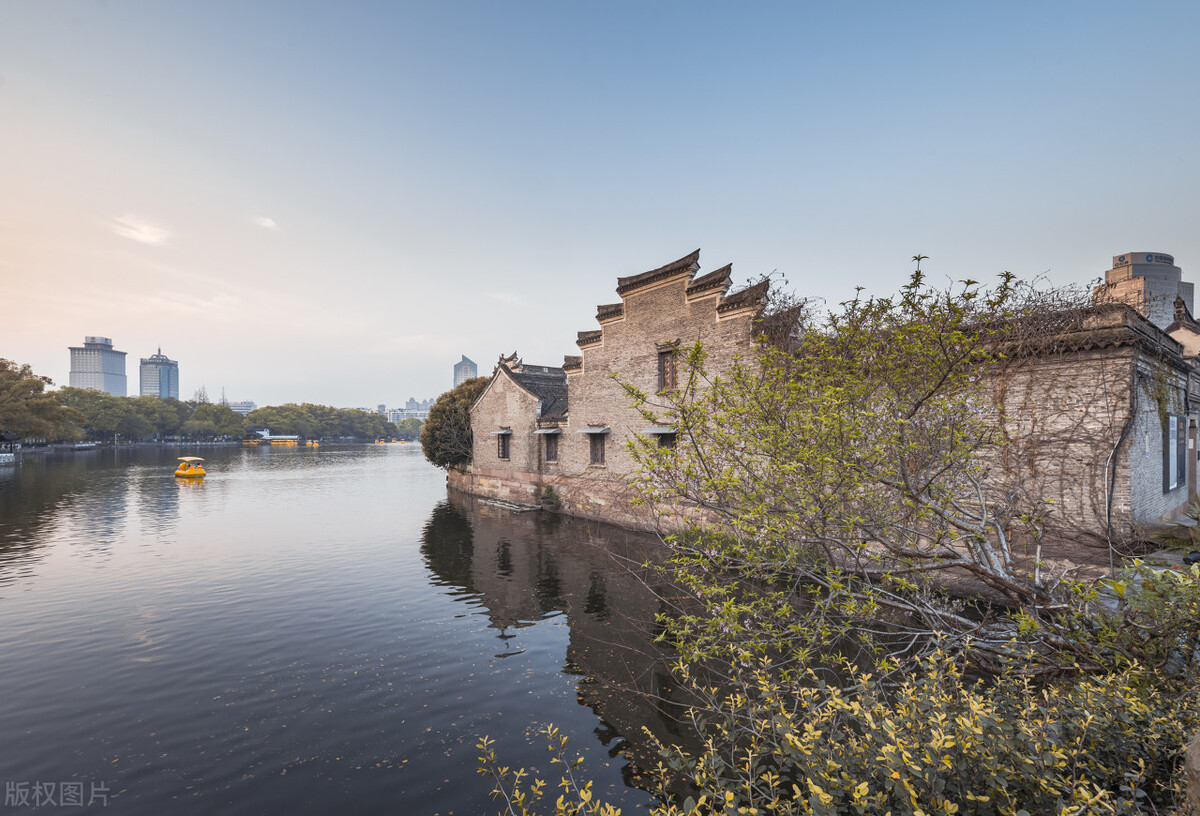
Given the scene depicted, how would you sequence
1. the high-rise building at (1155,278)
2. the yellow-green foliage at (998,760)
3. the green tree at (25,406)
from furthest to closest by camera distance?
the green tree at (25,406), the high-rise building at (1155,278), the yellow-green foliage at (998,760)

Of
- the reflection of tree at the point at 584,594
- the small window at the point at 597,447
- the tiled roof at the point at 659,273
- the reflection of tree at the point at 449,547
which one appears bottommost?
the reflection of tree at the point at 449,547

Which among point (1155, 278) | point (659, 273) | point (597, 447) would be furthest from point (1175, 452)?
point (597, 447)

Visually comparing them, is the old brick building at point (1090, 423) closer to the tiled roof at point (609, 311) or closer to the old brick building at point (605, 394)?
the old brick building at point (605, 394)

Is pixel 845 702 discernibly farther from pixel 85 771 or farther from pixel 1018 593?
pixel 85 771

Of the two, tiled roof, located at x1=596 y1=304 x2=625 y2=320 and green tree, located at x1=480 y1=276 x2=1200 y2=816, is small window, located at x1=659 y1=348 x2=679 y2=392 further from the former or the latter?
green tree, located at x1=480 y1=276 x2=1200 y2=816

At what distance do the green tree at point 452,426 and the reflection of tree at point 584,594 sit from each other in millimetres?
9007

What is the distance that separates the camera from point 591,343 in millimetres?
21672

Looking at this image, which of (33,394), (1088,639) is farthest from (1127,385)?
(33,394)

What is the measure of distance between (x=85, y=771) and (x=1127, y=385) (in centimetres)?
1741

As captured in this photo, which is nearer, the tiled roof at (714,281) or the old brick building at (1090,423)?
the old brick building at (1090,423)

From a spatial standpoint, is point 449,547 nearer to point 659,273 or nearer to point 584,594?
point 584,594

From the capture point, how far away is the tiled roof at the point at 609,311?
2025cm

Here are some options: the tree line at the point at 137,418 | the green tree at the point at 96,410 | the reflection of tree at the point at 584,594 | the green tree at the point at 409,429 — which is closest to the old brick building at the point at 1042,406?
the reflection of tree at the point at 584,594

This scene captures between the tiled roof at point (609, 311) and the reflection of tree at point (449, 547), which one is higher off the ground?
the tiled roof at point (609, 311)
